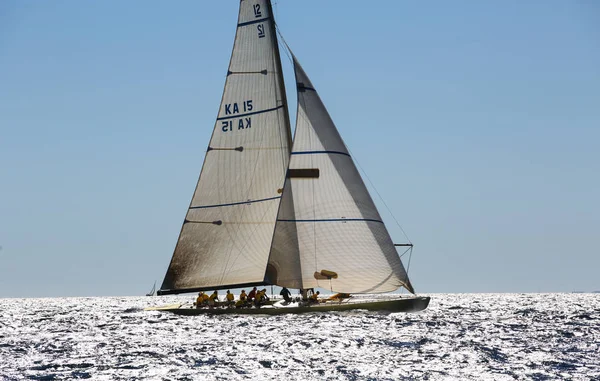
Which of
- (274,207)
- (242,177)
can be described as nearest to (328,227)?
(274,207)

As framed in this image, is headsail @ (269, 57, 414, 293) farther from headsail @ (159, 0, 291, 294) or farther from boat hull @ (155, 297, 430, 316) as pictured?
headsail @ (159, 0, 291, 294)

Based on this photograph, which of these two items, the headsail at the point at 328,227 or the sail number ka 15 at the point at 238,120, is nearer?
the headsail at the point at 328,227


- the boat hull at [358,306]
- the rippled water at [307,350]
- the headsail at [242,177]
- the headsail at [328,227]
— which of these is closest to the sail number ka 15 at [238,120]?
the headsail at [242,177]

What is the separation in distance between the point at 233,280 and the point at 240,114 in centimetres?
965

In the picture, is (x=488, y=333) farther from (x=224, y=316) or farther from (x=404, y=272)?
(x=224, y=316)

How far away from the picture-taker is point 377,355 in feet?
111

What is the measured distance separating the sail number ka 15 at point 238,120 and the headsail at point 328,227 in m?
4.40

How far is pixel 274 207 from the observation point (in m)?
49.4

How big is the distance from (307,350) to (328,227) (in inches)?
425

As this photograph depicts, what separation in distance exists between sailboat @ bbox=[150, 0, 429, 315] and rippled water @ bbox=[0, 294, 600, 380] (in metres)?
2.47

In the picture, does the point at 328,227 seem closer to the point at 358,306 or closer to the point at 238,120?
the point at 358,306

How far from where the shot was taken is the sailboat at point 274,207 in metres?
45.2

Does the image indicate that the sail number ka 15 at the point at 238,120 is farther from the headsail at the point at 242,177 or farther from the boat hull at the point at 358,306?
the boat hull at the point at 358,306

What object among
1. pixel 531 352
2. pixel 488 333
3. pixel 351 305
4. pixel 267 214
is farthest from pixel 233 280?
pixel 531 352
